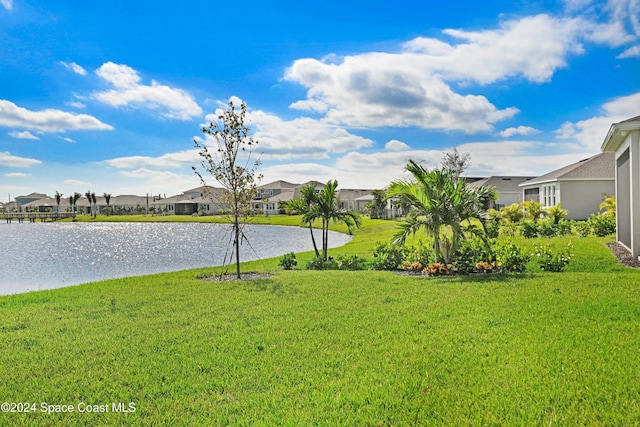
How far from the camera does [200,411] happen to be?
403 cm

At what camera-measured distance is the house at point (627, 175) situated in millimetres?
11602

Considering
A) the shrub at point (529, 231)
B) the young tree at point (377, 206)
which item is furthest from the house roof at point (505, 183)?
the shrub at point (529, 231)

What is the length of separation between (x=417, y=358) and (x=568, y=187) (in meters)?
26.8

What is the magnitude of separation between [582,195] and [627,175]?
586 inches

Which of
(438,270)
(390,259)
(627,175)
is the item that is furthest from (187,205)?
(438,270)

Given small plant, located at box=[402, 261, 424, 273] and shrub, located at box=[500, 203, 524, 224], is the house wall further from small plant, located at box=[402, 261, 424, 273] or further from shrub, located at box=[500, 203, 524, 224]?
small plant, located at box=[402, 261, 424, 273]

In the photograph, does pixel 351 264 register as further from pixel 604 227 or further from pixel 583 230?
pixel 604 227

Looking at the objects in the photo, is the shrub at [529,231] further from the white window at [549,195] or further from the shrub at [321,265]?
the white window at [549,195]

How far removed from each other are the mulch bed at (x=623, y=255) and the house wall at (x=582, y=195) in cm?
1385

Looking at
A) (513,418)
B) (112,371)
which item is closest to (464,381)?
(513,418)

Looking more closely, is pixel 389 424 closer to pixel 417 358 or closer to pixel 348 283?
pixel 417 358

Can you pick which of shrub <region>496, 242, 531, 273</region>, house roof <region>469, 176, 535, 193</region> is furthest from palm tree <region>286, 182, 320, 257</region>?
house roof <region>469, 176, 535, 193</region>

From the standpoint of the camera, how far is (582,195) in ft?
90.4

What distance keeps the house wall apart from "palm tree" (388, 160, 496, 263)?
765 inches
